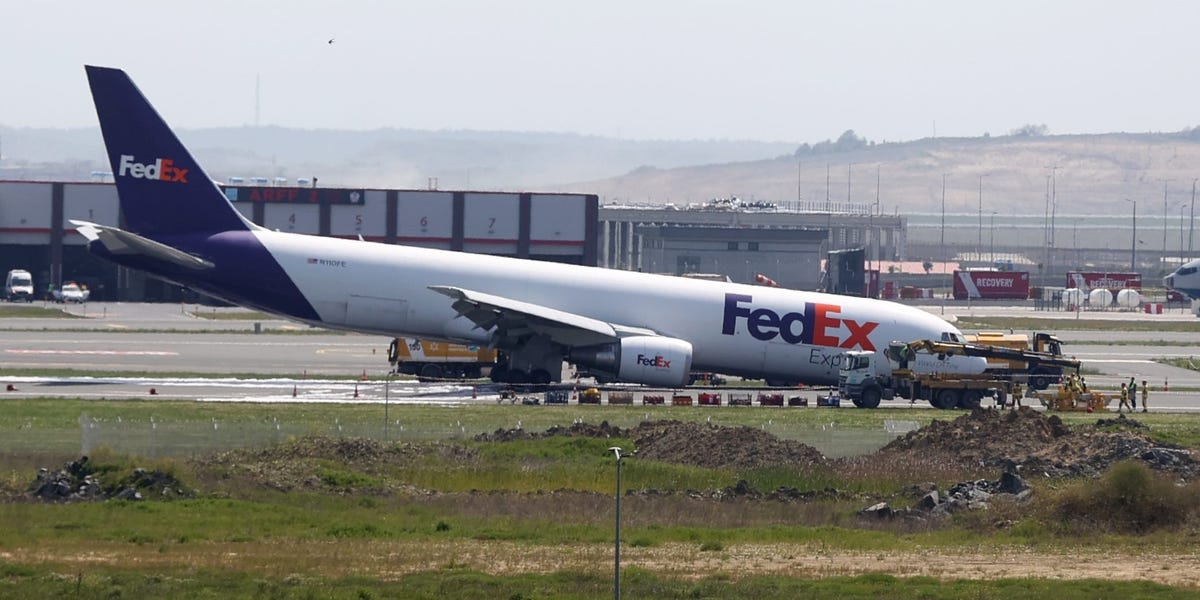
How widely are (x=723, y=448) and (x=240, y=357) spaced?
30851 mm

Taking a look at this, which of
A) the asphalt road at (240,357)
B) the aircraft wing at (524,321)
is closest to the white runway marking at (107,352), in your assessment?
the asphalt road at (240,357)

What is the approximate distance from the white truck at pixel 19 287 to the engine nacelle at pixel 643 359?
178ft

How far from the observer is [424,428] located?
39.3 meters

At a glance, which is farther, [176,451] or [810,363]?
[810,363]

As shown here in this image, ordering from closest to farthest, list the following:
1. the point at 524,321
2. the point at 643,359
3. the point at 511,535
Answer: the point at 511,535
the point at 643,359
the point at 524,321

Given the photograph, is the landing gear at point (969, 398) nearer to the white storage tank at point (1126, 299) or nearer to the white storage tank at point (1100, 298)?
the white storage tank at point (1100, 298)

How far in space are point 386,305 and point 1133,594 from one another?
32312 mm

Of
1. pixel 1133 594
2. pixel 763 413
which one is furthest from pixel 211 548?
pixel 763 413

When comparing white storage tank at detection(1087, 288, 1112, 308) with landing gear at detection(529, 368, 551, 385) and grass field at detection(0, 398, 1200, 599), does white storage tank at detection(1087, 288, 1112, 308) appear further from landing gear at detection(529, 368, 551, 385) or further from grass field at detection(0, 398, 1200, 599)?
grass field at detection(0, 398, 1200, 599)

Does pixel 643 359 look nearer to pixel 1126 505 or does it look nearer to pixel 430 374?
pixel 430 374

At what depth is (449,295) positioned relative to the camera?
161 feet

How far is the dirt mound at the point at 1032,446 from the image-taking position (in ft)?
109

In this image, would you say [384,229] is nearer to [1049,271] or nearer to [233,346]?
[233,346]

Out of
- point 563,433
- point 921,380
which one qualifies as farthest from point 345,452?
point 921,380
